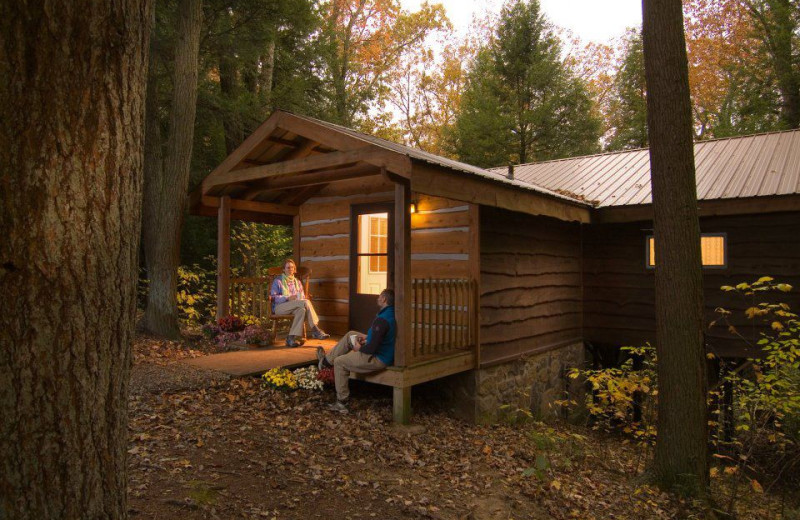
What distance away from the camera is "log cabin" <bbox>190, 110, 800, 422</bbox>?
682 centimetres

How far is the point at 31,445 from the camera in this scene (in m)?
1.99

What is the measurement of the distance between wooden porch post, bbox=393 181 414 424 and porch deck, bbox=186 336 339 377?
154 centimetres

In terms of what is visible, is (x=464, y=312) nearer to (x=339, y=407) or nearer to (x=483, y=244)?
(x=483, y=244)

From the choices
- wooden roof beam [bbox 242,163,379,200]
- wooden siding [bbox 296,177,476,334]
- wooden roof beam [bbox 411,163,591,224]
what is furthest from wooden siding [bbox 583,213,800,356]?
wooden roof beam [bbox 242,163,379,200]

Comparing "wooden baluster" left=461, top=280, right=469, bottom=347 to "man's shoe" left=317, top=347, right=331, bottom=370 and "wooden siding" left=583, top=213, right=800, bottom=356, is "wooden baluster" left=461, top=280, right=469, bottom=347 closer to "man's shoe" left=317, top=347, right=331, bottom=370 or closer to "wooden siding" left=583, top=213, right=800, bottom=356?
"man's shoe" left=317, top=347, right=331, bottom=370

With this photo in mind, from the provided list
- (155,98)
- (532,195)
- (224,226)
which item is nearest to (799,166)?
(532,195)

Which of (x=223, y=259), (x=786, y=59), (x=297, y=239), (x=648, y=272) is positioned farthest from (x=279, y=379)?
(x=786, y=59)

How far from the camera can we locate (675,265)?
548 cm

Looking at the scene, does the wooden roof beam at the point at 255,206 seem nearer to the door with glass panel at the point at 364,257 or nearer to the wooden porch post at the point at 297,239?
the wooden porch post at the point at 297,239

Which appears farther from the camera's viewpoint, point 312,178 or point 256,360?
→ point 312,178

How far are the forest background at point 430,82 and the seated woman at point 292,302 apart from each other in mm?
2664

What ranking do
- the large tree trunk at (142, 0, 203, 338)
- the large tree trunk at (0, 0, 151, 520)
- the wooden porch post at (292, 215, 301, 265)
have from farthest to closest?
the wooden porch post at (292, 215, 301, 265), the large tree trunk at (142, 0, 203, 338), the large tree trunk at (0, 0, 151, 520)

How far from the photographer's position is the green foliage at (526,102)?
65.3ft

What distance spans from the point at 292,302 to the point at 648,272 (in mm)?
6559
